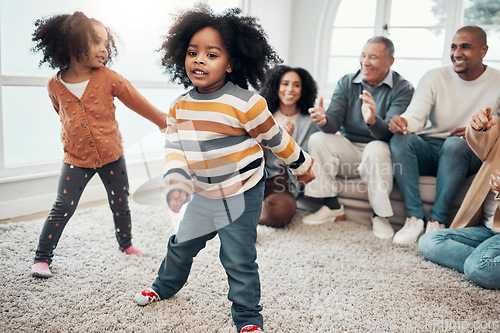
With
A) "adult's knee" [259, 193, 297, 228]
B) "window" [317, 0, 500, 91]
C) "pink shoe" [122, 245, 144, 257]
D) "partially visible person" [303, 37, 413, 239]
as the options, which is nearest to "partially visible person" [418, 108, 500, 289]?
"partially visible person" [303, 37, 413, 239]

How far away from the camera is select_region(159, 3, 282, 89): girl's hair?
1203mm

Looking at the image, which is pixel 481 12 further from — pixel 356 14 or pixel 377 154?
pixel 377 154

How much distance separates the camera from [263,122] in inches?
45.5

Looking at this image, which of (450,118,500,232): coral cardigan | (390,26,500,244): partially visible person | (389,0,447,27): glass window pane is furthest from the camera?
(389,0,447,27): glass window pane

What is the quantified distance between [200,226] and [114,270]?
0.54 meters

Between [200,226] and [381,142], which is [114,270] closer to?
[200,226]

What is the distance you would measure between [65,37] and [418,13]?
285 cm

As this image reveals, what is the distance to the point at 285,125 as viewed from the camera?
7.13 feet

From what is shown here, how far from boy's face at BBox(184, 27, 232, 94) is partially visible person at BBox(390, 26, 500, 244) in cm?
118

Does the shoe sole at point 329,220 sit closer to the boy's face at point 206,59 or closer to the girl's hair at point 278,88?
the girl's hair at point 278,88

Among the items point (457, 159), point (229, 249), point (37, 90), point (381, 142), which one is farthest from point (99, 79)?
point (457, 159)

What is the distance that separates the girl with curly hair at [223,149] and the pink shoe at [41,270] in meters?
0.55

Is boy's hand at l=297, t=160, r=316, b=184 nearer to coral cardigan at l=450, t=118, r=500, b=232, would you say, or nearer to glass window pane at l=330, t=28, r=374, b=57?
coral cardigan at l=450, t=118, r=500, b=232

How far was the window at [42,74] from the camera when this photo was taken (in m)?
2.15
